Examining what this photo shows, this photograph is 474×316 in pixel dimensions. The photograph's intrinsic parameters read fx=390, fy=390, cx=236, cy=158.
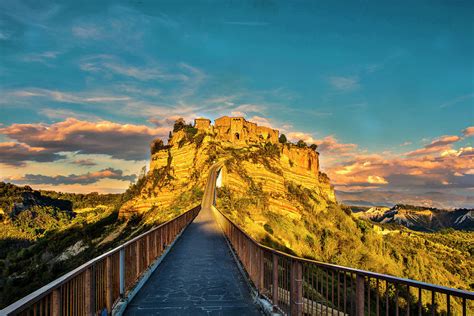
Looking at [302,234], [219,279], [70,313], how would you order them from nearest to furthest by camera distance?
[70,313]
[219,279]
[302,234]

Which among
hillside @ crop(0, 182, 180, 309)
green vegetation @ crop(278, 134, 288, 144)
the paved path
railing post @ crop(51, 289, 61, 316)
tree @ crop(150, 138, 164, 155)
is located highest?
green vegetation @ crop(278, 134, 288, 144)

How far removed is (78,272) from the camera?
200 inches

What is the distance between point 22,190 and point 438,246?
181 metres

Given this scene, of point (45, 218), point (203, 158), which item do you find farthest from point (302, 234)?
point (45, 218)

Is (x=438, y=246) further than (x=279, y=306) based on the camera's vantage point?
Yes

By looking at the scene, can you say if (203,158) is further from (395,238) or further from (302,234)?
(395,238)

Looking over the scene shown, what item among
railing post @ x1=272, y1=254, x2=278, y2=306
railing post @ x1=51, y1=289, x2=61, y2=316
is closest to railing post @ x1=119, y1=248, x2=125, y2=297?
railing post @ x1=272, y1=254, x2=278, y2=306

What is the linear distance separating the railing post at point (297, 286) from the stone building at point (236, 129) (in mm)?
110753

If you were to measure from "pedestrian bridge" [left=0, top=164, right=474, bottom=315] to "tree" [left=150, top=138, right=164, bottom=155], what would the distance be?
292ft

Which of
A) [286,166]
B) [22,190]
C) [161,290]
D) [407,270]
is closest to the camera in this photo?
[161,290]

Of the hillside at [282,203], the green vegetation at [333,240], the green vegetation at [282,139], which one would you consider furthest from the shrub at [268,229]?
the green vegetation at [282,139]

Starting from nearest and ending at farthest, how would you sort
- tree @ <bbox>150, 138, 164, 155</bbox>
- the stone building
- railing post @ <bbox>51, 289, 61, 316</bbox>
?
railing post @ <bbox>51, 289, 61, 316</bbox>
tree @ <bbox>150, 138, 164, 155</bbox>
the stone building

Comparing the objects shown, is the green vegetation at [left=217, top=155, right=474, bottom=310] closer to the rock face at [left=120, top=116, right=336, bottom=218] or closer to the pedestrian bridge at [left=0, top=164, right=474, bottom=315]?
the rock face at [left=120, top=116, right=336, bottom=218]

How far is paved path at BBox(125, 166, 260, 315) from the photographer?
25.1 feet
